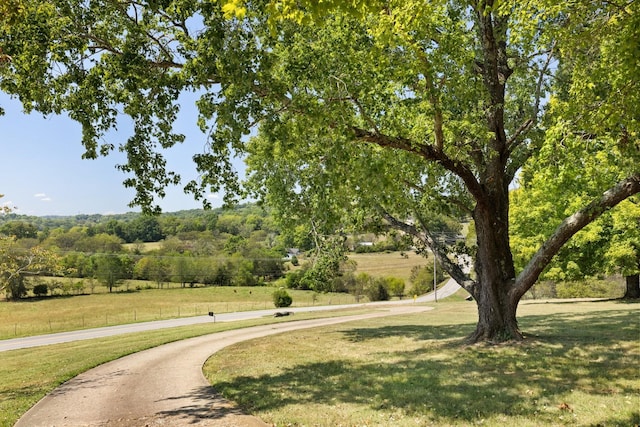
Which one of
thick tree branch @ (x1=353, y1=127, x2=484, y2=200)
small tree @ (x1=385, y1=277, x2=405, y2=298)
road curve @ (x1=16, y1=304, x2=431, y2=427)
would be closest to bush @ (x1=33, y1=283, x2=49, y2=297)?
small tree @ (x1=385, y1=277, x2=405, y2=298)

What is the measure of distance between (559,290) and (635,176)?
164 feet

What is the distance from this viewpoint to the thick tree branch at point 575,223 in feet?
32.7

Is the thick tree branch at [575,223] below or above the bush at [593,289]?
above

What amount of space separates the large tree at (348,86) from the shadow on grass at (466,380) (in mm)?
2007

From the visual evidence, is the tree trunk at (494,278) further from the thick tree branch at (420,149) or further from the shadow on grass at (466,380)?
the thick tree branch at (420,149)

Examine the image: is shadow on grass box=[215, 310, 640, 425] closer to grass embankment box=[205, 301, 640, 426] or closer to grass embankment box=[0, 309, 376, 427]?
grass embankment box=[205, 301, 640, 426]

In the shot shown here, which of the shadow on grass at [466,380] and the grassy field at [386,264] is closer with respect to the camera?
the shadow on grass at [466,380]

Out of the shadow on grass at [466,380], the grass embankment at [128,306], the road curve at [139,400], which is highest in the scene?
the shadow on grass at [466,380]

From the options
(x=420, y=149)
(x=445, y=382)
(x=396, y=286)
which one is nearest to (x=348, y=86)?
(x=420, y=149)

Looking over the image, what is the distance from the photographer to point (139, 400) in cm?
878

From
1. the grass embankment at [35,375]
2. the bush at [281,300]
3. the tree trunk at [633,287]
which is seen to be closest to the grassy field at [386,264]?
the bush at [281,300]

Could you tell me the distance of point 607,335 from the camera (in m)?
13.2

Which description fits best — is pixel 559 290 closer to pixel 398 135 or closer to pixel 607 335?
pixel 607 335

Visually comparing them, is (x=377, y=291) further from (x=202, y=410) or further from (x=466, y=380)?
(x=202, y=410)
